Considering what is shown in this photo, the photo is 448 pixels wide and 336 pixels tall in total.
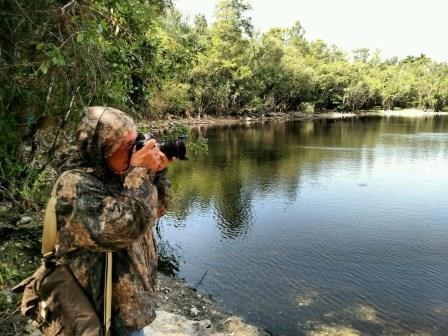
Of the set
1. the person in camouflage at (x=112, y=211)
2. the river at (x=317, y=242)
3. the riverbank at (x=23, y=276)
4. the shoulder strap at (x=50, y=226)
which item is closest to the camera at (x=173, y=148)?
the person in camouflage at (x=112, y=211)

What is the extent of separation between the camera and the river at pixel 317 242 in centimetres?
814

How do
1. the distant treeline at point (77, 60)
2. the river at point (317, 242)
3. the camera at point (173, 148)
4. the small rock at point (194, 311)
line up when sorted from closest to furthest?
the camera at point (173, 148), the distant treeline at point (77, 60), the small rock at point (194, 311), the river at point (317, 242)

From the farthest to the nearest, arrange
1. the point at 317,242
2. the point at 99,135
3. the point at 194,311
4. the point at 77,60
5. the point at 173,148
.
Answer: the point at 317,242, the point at 194,311, the point at 77,60, the point at 173,148, the point at 99,135

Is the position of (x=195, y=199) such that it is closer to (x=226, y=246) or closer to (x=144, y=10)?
(x=226, y=246)

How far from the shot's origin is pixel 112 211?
1.88 m

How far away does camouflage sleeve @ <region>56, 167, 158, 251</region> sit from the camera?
1848mm

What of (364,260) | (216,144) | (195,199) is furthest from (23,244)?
(216,144)

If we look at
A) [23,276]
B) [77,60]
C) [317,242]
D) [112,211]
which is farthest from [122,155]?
[317,242]

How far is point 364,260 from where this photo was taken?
10.6 meters

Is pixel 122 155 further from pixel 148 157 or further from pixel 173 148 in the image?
pixel 173 148

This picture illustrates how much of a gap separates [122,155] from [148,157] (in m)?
0.13

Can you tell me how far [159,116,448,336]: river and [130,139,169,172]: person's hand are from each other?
20.3ft

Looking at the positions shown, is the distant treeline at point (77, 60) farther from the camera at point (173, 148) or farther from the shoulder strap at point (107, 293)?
the shoulder strap at point (107, 293)

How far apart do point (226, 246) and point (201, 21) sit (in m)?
57.2
